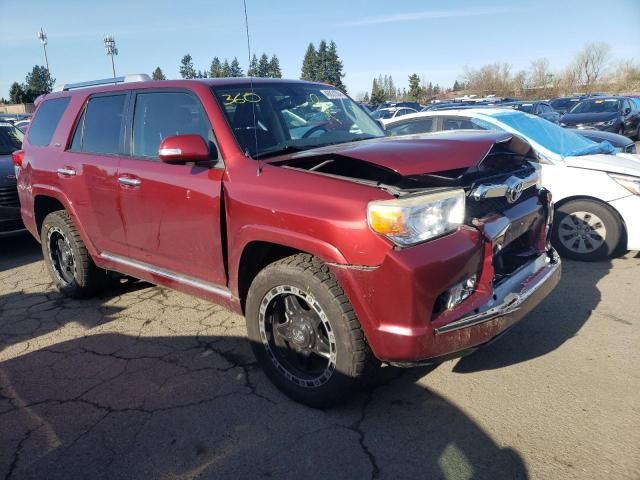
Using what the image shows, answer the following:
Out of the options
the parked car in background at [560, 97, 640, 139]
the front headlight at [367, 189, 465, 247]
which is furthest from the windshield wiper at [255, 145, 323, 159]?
the parked car in background at [560, 97, 640, 139]

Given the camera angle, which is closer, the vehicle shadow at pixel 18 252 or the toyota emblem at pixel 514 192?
the toyota emblem at pixel 514 192

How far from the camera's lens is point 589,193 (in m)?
5.16

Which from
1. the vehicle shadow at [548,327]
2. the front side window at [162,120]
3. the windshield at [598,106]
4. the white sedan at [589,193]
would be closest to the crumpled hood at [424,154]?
the front side window at [162,120]

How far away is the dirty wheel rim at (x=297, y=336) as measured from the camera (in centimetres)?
274

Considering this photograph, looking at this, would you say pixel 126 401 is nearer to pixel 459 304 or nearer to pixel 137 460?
pixel 137 460

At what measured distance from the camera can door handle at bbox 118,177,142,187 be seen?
3.62 meters

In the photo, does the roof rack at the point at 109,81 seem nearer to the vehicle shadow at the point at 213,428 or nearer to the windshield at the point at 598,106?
the vehicle shadow at the point at 213,428

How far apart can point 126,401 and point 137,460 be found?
2.01ft

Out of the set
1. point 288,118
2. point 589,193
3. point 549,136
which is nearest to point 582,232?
point 589,193

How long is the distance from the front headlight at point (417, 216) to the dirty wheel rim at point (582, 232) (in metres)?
3.43

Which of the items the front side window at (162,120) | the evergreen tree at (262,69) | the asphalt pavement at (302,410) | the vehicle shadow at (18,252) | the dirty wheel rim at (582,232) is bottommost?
the asphalt pavement at (302,410)

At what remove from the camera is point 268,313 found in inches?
117

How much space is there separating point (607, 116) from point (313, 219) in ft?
54.5

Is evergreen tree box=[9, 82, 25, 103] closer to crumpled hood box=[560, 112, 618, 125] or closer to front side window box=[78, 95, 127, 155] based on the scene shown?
crumpled hood box=[560, 112, 618, 125]
